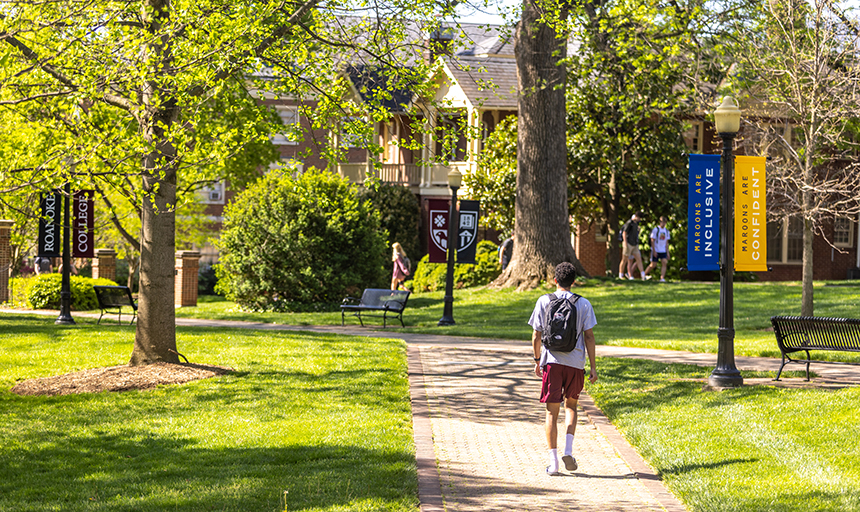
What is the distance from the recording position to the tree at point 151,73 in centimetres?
934

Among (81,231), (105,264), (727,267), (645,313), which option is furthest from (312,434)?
(105,264)

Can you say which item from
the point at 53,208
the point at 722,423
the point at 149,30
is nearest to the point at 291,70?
the point at 149,30

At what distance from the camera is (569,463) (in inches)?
279

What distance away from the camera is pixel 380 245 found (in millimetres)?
24375

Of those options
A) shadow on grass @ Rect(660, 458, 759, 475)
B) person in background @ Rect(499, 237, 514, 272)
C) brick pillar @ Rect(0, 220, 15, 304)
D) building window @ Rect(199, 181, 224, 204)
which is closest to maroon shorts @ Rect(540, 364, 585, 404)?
shadow on grass @ Rect(660, 458, 759, 475)

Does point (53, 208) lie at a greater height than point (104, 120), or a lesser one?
lesser

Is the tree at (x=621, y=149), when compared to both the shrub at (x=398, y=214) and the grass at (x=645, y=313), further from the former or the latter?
the shrub at (x=398, y=214)

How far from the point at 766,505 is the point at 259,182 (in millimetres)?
20036

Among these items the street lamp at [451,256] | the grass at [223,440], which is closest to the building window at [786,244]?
the street lamp at [451,256]

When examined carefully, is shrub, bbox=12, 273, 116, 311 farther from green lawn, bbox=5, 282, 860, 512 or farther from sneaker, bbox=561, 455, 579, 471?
sneaker, bbox=561, 455, 579, 471

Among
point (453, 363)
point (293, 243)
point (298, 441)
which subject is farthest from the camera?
point (293, 243)

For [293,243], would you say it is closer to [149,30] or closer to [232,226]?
[232,226]

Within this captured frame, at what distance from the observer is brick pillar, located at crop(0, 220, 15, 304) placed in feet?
86.1

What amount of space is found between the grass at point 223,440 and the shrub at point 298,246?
1058cm
